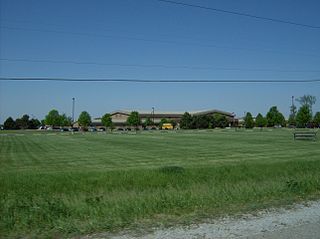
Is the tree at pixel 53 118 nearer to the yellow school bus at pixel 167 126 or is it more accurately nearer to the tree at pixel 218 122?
the yellow school bus at pixel 167 126

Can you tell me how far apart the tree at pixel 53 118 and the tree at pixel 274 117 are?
80139 mm

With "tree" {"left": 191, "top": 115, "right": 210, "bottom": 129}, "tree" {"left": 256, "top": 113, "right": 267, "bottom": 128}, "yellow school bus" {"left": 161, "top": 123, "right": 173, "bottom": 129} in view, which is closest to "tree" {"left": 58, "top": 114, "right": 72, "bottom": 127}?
"yellow school bus" {"left": 161, "top": 123, "right": 173, "bottom": 129}

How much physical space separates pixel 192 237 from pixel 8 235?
3.10 meters

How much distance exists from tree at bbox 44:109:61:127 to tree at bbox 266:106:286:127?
80.1m

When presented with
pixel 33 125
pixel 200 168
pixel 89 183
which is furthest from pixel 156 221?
pixel 33 125

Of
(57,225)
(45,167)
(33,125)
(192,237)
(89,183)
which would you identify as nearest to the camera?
(192,237)

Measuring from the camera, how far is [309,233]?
23.3ft

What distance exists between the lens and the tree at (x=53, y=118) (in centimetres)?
17100

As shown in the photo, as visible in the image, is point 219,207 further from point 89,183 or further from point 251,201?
point 89,183

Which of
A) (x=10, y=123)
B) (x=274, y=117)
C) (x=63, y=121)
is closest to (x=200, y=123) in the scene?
(x=274, y=117)

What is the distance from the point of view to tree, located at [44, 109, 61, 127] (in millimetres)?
171000

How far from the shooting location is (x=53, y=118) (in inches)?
6732

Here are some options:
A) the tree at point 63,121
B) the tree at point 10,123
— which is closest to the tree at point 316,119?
the tree at point 63,121

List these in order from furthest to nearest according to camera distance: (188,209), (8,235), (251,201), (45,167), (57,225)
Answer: (45,167)
(251,201)
(188,209)
(57,225)
(8,235)
